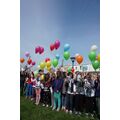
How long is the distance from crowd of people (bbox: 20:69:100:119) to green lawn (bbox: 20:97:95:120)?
0.25 feet

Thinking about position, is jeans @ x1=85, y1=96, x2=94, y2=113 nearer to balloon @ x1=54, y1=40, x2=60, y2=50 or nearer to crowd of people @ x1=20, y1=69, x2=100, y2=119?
crowd of people @ x1=20, y1=69, x2=100, y2=119

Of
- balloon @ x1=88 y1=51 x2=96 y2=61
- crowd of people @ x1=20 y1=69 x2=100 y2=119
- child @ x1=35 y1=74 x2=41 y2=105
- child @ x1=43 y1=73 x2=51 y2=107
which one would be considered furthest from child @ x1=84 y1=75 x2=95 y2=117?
child @ x1=35 y1=74 x2=41 y2=105

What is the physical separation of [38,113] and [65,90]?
489mm

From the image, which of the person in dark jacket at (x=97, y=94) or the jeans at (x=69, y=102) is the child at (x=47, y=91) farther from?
the person in dark jacket at (x=97, y=94)

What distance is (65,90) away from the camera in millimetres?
4902

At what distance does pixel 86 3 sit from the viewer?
4.68m

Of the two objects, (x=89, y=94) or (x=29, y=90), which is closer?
(x=89, y=94)

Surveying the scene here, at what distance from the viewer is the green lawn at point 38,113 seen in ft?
15.4

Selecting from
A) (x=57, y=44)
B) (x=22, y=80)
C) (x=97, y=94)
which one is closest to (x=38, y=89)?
(x=22, y=80)

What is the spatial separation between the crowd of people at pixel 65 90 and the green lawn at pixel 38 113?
0.25 ft

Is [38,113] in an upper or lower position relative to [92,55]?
lower

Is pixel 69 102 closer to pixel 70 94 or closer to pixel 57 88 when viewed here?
pixel 70 94

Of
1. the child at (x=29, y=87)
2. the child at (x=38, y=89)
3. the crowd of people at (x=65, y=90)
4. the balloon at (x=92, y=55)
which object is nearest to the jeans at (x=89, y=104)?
the crowd of people at (x=65, y=90)
